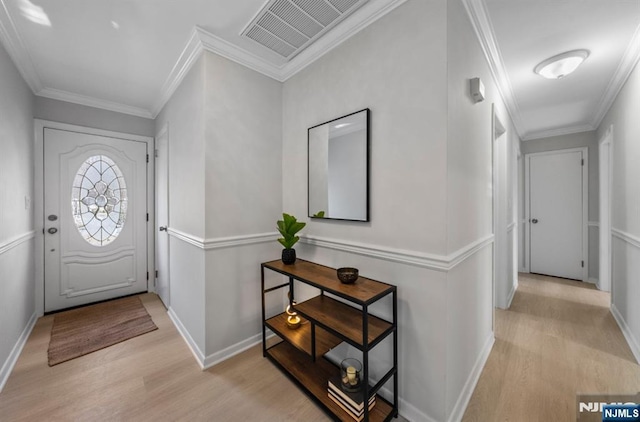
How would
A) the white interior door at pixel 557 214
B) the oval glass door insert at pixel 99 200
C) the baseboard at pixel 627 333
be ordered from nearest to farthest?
the baseboard at pixel 627 333 < the oval glass door insert at pixel 99 200 < the white interior door at pixel 557 214

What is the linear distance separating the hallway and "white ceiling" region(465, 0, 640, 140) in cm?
239

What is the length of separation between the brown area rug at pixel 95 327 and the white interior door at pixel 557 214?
18.8 feet

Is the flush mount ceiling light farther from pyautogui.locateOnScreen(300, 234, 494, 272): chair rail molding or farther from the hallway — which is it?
the hallway

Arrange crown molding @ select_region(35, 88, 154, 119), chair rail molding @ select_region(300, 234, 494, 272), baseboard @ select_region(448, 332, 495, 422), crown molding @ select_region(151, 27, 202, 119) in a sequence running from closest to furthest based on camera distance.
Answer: chair rail molding @ select_region(300, 234, 494, 272)
baseboard @ select_region(448, 332, 495, 422)
crown molding @ select_region(151, 27, 202, 119)
crown molding @ select_region(35, 88, 154, 119)

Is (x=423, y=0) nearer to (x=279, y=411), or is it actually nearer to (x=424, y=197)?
(x=424, y=197)

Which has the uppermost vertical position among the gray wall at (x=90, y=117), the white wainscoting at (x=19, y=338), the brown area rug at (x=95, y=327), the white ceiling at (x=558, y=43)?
the white ceiling at (x=558, y=43)

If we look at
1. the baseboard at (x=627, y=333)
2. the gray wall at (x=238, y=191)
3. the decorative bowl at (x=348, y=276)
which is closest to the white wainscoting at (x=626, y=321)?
the baseboard at (x=627, y=333)

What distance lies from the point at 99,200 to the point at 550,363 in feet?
15.9

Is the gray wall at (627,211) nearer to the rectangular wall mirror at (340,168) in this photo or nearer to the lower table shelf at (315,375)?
the lower table shelf at (315,375)

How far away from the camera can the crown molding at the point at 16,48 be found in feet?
5.48

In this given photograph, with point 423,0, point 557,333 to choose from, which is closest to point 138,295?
point 423,0

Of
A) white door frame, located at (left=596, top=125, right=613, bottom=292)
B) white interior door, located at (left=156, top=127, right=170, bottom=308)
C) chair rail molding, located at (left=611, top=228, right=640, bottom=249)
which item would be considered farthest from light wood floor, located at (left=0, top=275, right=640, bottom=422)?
white door frame, located at (left=596, top=125, right=613, bottom=292)

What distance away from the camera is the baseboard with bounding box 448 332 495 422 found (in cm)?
143

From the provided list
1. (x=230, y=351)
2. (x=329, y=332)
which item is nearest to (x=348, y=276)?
(x=329, y=332)
